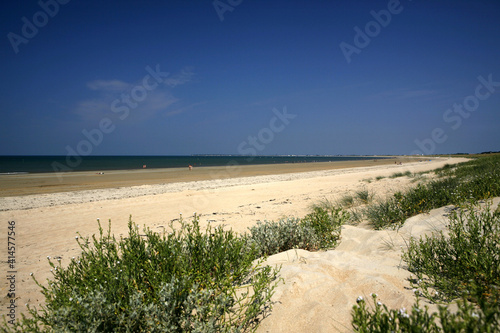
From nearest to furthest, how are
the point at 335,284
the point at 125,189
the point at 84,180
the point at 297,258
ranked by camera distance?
the point at 335,284 → the point at 297,258 → the point at 125,189 → the point at 84,180

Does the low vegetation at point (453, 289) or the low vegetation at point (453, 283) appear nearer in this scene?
the low vegetation at point (453, 289)

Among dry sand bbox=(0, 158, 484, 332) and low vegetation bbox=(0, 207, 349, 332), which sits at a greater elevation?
low vegetation bbox=(0, 207, 349, 332)

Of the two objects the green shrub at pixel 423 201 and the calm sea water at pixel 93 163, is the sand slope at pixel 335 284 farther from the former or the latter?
the calm sea water at pixel 93 163

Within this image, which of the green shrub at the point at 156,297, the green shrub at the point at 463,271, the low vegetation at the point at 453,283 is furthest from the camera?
the green shrub at the point at 463,271

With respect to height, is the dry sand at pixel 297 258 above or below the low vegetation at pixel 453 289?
below

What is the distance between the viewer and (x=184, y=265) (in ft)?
7.73

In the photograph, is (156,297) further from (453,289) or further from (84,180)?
(84,180)

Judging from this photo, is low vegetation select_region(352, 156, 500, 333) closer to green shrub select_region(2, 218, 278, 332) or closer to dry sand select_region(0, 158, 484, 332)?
dry sand select_region(0, 158, 484, 332)

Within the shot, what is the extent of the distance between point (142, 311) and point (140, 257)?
2.32 feet

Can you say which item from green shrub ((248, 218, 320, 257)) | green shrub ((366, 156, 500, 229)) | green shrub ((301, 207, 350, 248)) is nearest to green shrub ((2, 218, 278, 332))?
green shrub ((248, 218, 320, 257))

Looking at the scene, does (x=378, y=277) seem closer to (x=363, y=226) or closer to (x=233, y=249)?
(x=233, y=249)

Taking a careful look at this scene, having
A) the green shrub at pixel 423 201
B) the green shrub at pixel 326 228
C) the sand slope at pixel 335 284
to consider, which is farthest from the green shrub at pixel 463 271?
the green shrub at pixel 423 201

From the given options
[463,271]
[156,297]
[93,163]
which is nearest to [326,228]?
[463,271]

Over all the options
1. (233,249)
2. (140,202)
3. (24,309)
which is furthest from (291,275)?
(140,202)
